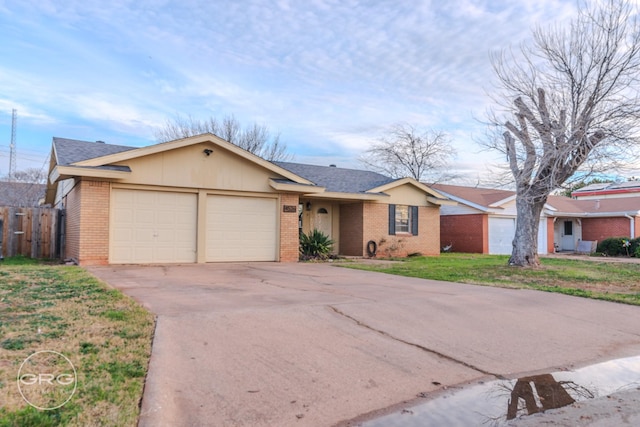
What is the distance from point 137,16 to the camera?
11.7 meters

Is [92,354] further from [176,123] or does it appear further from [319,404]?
[176,123]

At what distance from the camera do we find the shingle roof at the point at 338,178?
60.9 feet

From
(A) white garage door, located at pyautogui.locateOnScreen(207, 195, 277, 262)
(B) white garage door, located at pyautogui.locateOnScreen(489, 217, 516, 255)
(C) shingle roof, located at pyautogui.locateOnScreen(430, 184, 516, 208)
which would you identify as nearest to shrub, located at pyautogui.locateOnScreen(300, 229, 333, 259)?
(A) white garage door, located at pyautogui.locateOnScreen(207, 195, 277, 262)

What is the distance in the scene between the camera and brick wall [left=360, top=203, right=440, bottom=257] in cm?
1897

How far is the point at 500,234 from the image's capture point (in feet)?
83.4

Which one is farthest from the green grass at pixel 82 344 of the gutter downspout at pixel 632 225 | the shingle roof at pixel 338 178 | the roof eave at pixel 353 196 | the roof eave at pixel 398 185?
the gutter downspout at pixel 632 225

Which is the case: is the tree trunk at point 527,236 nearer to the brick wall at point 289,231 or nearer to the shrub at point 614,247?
the brick wall at point 289,231

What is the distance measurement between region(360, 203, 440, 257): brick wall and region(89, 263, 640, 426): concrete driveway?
9622mm

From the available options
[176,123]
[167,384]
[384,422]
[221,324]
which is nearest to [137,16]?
[221,324]

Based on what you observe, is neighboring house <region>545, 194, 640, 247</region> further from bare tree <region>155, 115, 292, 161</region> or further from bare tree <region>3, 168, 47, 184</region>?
bare tree <region>3, 168, 47, 184</region>

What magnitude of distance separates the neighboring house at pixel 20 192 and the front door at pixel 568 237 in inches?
1591

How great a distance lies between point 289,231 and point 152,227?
14.4ft

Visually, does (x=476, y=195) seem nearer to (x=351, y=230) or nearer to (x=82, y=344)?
(x=351, y=230)

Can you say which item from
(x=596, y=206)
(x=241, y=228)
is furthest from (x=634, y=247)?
(x=241, y=228)
